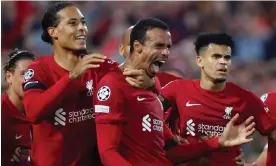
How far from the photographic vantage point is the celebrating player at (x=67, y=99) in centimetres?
468

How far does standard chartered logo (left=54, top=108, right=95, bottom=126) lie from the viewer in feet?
15.4

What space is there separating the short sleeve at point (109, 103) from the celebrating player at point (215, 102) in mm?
1262

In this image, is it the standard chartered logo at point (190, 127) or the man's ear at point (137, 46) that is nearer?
the man's ear at point (137, 46)

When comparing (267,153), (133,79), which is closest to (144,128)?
(133,79)

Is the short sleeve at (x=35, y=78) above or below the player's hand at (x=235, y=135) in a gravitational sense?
above

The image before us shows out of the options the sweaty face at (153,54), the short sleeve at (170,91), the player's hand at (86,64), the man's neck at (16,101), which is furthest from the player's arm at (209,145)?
the man's neck at (16,101)

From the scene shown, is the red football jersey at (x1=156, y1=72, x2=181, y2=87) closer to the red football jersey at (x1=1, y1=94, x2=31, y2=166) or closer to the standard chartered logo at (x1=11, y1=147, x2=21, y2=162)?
the red football jersey at (x1=1, y1=94, x2=31, y2=166)

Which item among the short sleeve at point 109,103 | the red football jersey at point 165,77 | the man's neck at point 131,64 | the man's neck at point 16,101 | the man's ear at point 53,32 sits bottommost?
the man's neck at point 16,101

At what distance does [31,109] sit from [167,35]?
87 centimetres

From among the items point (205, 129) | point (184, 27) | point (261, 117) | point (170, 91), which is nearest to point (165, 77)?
point (170, 91)

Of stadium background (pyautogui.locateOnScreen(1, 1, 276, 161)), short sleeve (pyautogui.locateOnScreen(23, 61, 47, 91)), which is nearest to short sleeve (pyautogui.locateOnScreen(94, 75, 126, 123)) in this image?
short sleeve (pyautogui.locateOnScreen(23, 61, 47, 91))

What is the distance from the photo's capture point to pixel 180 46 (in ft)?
35.4

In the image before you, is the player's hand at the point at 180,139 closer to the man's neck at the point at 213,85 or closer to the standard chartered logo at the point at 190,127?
the standard chartered logo at the point at 190,127

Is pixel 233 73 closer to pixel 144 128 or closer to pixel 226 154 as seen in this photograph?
pixel 226 154
